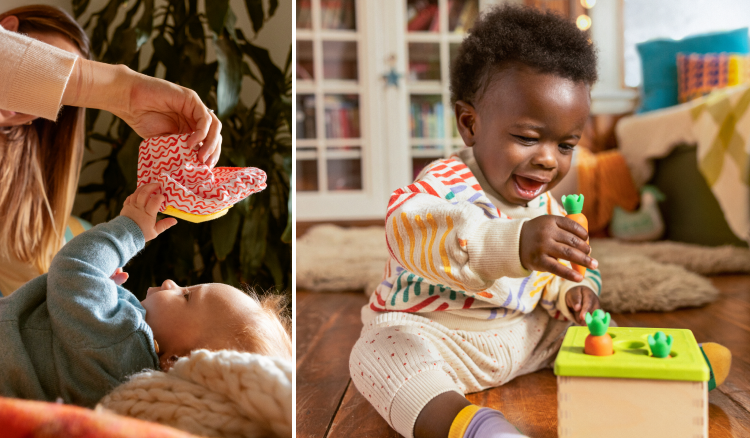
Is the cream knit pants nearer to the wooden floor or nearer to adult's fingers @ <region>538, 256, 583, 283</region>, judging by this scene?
the wooden floor

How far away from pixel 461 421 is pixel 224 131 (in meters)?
0.65

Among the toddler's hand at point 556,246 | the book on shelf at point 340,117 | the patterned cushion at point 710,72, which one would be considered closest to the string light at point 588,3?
the patterned cushion at point 710,72

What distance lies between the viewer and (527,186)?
0.79 m

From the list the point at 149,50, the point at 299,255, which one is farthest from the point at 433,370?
the point at 299,255

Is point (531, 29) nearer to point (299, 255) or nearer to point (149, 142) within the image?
point (149, 142)

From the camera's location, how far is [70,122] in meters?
0.79

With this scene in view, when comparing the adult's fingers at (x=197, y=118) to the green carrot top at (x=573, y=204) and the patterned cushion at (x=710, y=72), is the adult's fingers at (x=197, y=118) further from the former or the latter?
the patterned cushion at (x=710, y=72)

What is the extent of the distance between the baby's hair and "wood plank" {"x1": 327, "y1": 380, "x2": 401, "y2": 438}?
0.42 ft

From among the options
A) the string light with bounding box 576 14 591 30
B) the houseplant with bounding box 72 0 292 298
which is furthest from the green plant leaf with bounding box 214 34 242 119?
the string light with bounding box 576 14 591 30

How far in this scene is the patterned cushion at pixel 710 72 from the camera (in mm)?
2320

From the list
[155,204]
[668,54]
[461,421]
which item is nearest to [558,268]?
[461,421]

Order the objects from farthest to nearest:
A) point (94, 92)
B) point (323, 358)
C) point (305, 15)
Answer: point (305, 15), point (323, 358), point (94, 92)

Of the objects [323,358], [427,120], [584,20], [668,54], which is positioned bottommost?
[323,358]

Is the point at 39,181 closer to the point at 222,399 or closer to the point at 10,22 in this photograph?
the point at 10,22
